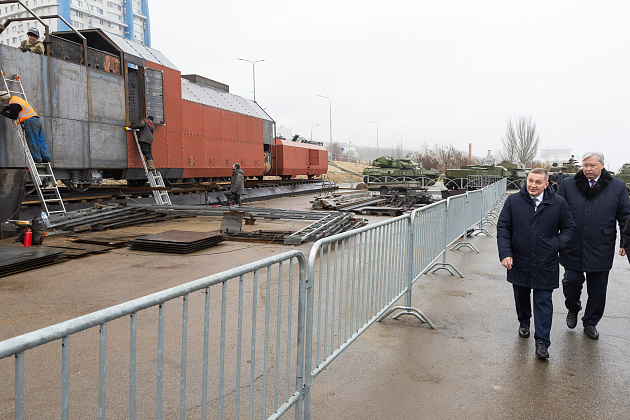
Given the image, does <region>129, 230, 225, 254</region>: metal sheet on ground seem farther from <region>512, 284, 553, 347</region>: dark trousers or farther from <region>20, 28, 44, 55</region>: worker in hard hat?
<region>512, 284, 553, 347</region>: dark trousers

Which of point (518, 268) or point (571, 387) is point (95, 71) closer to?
point (518, 268)

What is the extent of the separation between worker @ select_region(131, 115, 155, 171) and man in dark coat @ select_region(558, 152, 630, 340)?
36.8 feet

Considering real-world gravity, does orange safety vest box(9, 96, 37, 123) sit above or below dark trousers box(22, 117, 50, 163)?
above

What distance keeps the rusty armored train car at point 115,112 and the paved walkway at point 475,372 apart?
9343mm

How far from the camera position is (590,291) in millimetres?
5031

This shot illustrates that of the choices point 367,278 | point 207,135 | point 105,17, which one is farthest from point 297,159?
point 105,17

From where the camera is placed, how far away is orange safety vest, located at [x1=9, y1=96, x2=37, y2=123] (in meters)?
9.59

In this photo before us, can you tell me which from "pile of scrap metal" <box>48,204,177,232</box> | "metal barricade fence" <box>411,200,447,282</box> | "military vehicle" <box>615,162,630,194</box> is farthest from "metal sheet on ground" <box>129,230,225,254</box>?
"military vehicle" <box>615,162,630,194</box>

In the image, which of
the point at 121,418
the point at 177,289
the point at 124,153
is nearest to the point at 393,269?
the point at 121,418

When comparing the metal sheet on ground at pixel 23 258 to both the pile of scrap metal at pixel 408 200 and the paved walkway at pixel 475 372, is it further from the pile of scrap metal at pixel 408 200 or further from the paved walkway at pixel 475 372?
Answer: the pile of scrap metal at pixel 408 200

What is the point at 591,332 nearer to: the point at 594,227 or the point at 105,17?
the point at 594,227

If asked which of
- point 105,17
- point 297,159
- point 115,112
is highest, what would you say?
point 105,17

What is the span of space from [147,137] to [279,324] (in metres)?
11.7

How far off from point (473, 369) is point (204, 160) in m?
14.3
